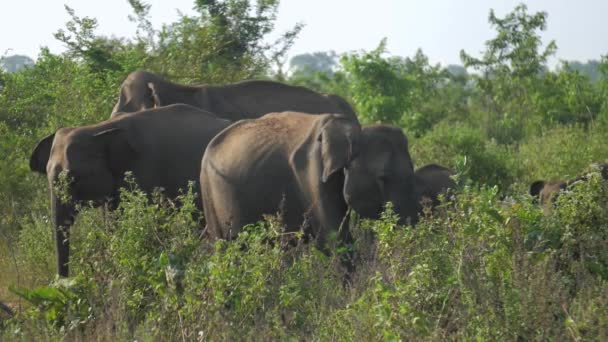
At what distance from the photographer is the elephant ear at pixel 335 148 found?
913cm

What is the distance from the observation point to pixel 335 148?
9156 millimetres

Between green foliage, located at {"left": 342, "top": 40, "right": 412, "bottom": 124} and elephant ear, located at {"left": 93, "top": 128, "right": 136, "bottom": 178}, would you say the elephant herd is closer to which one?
elephant ear, located at {"left": 93, "top": 128, "right": 136, "bottom": 178}

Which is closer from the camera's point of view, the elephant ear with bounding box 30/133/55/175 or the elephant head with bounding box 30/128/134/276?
the elephant head with bounding box 30/128/134/276

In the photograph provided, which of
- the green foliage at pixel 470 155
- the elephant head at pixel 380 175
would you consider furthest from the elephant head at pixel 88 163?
the green foliage at pixel 470 155

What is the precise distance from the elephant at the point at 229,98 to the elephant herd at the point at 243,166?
0.08ft

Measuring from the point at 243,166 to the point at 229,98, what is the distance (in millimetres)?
3091

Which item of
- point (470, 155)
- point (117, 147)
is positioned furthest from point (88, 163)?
point (470, 155)

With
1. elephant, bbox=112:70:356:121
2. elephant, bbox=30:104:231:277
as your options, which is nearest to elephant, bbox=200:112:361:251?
elephant, bbox=30:104:231:277

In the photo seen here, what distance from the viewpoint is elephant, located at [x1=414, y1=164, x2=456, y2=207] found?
1055cm

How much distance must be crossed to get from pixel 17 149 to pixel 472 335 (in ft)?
28.6

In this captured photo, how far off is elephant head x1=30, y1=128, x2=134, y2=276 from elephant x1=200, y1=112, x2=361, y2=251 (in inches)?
41.0

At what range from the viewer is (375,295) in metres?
6.75

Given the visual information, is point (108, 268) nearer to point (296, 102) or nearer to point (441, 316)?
point (441, 316)

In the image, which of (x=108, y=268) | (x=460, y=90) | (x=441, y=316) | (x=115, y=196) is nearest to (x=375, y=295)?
(x=441, y=316)
